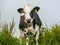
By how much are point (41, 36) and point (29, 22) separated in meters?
1.97

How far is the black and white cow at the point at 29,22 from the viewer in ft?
59.2

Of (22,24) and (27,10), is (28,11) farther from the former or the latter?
(22,24)

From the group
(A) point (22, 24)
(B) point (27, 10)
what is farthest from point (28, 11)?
(A) point (22, 24)

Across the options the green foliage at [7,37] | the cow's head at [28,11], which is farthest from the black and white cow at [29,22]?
the green foliage at [7,37]

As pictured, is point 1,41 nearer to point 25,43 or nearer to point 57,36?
point 25,43

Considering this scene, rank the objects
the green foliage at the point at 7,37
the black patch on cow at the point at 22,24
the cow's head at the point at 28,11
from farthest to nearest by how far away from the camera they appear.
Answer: the green foliage at the point at 7,37 → the black patch on cow at the point at 22,24 → the cow's head at the point at 28,11

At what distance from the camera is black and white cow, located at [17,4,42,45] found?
18.0 metres

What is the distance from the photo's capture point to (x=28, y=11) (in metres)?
18.3

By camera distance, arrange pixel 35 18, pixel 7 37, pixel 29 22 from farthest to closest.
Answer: pixel 7 37
pixel 35 18
pixel 29 22

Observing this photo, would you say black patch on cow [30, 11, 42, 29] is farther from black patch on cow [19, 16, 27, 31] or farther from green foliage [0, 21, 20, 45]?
green foliage [0, 21, 20, 45]

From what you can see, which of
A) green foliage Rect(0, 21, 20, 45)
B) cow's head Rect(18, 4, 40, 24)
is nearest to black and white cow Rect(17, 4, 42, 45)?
cow's head Rect(18, 4, 40, 24)

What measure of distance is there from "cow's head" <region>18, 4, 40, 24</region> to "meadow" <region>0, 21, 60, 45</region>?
1326mm

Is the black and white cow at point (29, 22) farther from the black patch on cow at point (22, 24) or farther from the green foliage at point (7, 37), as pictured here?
the green foliage at point (7, 37)

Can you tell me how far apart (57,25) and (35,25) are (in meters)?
1.79
